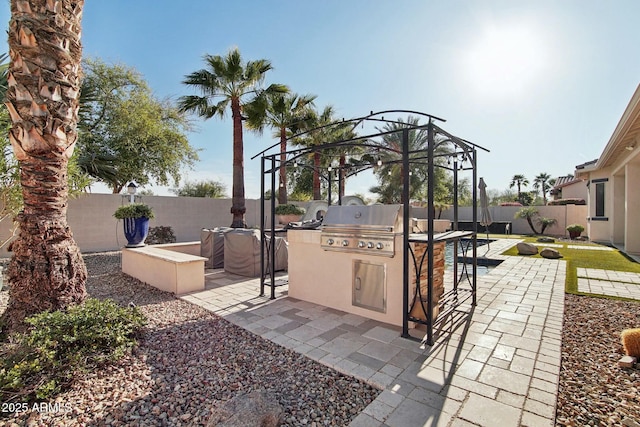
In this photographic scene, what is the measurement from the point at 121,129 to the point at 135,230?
249 inches

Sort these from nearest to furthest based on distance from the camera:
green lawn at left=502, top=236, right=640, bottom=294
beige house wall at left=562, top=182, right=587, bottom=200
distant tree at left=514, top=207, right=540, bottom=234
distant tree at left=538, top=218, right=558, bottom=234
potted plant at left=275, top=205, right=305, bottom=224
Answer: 1. green lawn at left=502, top=236, right=640, bottom=294
2. potted plant at left=275, top=205, right=305, bottom=224
3. distant tree at left=538, top=218, right=558, bottom=234
4. distant tree at left=514, top=207, right=540, bottom=234
5. beige house wall at left=562, top=182, right=587, bottom=200

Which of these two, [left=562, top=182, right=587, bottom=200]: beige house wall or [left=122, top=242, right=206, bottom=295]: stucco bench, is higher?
[left=562, top=182, right=587, bottom=200]: beige house wall

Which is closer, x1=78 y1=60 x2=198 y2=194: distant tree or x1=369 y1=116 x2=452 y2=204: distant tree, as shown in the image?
x1=78 y1=60 x2=198 y2=194: distant tree

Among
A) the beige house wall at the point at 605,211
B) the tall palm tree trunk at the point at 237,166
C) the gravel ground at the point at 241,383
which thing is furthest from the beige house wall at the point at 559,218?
the tall palm tree trunk at the point at 237,166

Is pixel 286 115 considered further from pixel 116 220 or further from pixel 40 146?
pixel 40 146

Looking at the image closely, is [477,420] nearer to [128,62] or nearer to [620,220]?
[620,220]

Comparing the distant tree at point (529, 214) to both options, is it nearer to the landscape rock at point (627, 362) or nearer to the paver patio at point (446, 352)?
the paver patio at point (446, 352)

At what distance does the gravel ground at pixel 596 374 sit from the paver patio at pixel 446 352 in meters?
0.09

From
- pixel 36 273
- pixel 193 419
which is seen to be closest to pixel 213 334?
pixel 193 419

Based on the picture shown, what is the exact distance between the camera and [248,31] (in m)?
8.02

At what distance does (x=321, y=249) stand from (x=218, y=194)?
28679 mm

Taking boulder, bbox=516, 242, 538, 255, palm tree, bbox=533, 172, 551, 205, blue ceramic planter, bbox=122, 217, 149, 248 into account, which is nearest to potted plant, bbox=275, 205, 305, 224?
blue ceramic planter, bbox=122, 217, 149, 248

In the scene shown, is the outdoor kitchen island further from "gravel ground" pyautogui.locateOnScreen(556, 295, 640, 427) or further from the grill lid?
"gravel ground" pyautogui.locateOnScreen(556, 295, 640, 427)

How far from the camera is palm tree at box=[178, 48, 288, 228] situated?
33.6ft
